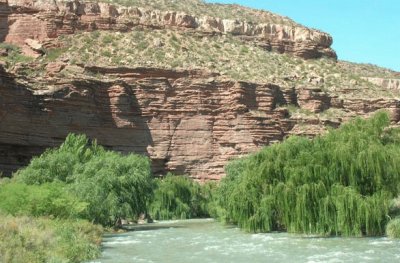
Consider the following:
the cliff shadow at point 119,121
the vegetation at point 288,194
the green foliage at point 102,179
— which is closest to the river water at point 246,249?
the vegetation at point 288,194

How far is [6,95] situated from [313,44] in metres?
37.7

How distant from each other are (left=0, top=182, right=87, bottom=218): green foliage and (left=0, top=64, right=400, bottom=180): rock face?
24.0 m

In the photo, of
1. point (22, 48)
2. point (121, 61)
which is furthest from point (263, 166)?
point (22, 48)

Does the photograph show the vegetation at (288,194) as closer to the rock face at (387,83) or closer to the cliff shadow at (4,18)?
the cliff shadow at (4,18)

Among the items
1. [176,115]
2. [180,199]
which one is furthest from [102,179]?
[176,115]

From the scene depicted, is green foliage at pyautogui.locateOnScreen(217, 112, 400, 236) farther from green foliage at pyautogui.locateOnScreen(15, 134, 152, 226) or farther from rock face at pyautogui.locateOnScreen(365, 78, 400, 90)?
rock face at pyautogui.locateOnScreen(365, 78, 400, 90)

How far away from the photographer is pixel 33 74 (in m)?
54.7

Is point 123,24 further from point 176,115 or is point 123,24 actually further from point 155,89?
point 176,115

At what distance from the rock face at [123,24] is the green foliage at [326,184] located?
38.4m

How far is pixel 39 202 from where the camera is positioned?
27328 millimetres

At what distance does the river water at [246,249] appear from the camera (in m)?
20.2

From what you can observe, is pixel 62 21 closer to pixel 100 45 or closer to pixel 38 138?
pixel 100 45

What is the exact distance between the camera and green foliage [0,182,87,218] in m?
27.0

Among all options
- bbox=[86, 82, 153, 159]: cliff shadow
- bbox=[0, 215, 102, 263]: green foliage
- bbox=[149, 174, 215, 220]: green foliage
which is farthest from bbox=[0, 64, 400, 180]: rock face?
bbox=[0, 215, 102, 263]: green foliage
